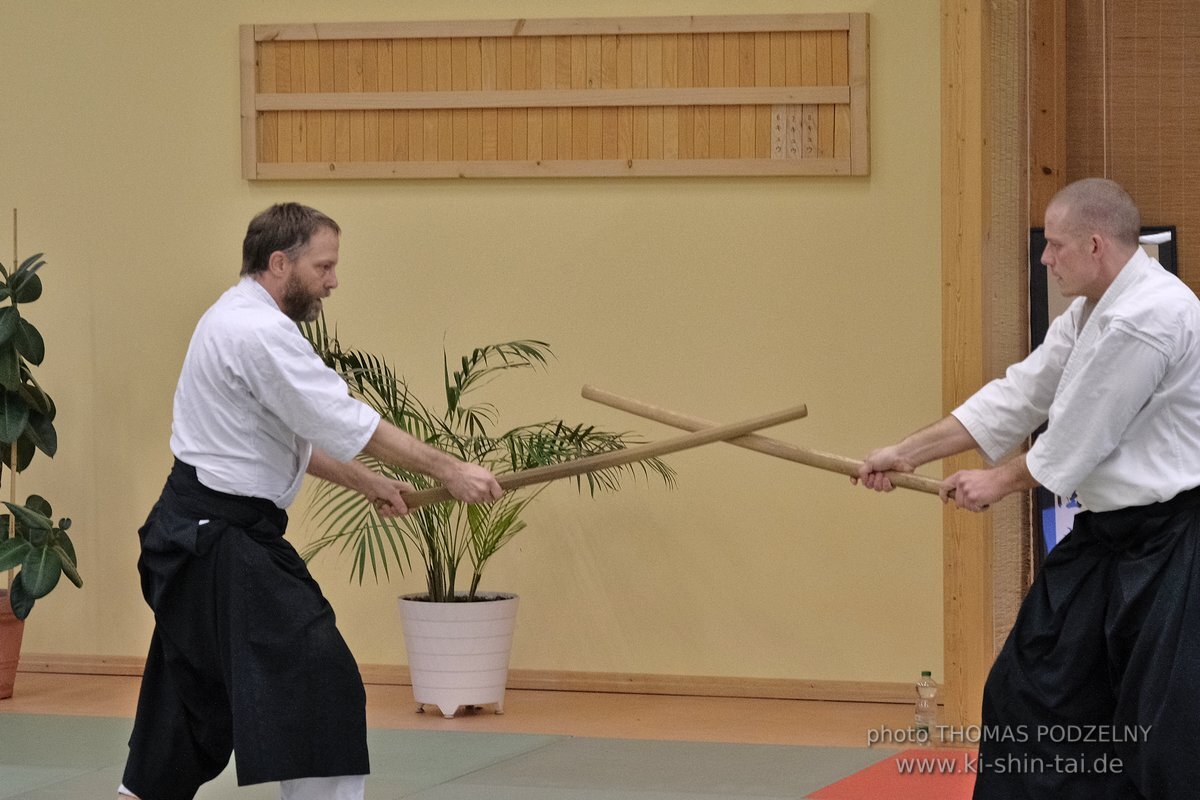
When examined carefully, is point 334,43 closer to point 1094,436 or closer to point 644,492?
point 644,492

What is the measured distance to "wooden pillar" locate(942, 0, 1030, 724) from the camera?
441 centimetres

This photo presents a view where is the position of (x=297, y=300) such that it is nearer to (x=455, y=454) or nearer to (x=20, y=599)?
(x=455, y=454)

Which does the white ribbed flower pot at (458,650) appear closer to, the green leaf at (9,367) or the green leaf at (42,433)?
the green leaf at (42,433)

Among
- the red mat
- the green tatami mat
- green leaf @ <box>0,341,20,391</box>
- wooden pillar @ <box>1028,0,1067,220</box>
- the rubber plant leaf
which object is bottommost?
the green tatami mat

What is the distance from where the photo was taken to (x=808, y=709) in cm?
519

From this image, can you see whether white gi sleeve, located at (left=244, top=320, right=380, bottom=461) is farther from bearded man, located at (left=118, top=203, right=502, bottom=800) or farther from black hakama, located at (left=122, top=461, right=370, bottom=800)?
black hakama, located at (left=122, top=461, right=370, bottom=800)

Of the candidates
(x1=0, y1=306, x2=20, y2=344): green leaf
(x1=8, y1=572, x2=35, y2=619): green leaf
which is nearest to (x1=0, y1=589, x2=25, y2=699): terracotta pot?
(x1=8, y1=572, x2=35, y2=619): green leaf

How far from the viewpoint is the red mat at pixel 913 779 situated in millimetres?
3945

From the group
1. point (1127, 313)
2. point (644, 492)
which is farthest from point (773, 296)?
point (1127, 313)

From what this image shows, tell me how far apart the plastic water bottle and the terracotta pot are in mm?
2952

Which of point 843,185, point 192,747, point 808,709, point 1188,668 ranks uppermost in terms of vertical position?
point 843,185

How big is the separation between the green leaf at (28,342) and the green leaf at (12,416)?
0.46ft

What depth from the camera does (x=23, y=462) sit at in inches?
210

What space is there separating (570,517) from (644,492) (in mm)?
275
